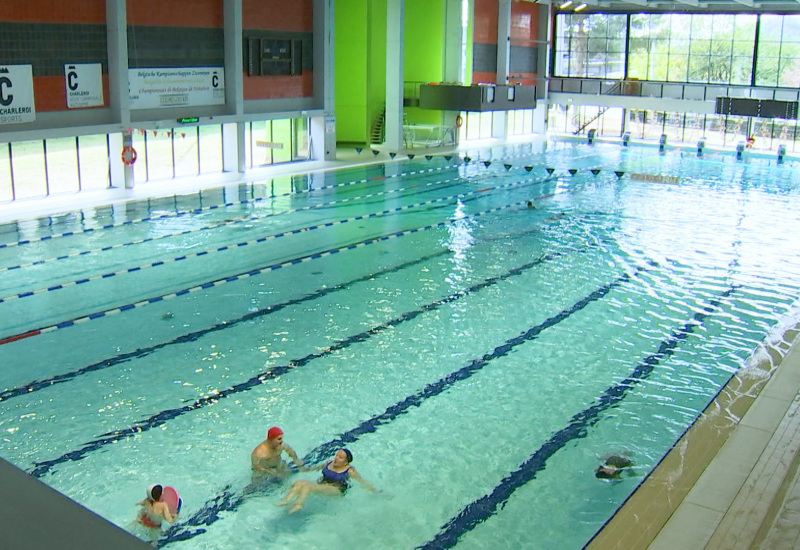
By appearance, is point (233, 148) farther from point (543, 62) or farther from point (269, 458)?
point (543, 62)

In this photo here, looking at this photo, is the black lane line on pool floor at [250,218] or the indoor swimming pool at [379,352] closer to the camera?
the indoor swimming pool at [379,352]

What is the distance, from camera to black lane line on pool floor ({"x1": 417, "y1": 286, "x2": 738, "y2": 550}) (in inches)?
233

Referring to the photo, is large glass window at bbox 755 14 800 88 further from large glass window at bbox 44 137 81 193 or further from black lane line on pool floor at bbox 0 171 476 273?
large glass window at bbox 44 137 81 193

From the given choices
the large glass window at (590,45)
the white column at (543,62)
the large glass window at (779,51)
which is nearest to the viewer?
the large glass window at (779,51)

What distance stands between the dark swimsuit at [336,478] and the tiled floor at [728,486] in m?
1.85

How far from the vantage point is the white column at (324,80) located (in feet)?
73.6

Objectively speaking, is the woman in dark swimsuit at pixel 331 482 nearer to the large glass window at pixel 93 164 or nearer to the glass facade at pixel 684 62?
the large glass window at pixel 93 164

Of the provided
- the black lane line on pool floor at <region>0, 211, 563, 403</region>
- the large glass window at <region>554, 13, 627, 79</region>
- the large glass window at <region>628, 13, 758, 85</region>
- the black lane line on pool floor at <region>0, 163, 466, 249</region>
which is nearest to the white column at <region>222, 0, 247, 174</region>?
the black lane line on pool floor at <region>0, 163, 466, 249</region>

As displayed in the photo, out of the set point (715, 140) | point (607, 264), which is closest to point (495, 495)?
point (607, 264)

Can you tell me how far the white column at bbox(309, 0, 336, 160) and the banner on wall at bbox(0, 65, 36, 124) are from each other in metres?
8.66

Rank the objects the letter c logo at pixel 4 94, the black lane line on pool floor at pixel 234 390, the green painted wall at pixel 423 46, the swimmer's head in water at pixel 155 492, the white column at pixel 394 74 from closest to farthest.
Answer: the swimmer's head in water at pixel 155 492, the black lane line on pool floor at pixel 234 390, the letter c logo at pixel 4 94, the white column at pixel 394 74, the green painted wall at pixel 423 46

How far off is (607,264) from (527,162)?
12.9 metres

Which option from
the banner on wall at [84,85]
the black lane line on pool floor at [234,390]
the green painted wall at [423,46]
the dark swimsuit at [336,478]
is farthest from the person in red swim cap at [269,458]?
the green painted wall at [423,46]

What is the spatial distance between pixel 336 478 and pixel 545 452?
1.87m
